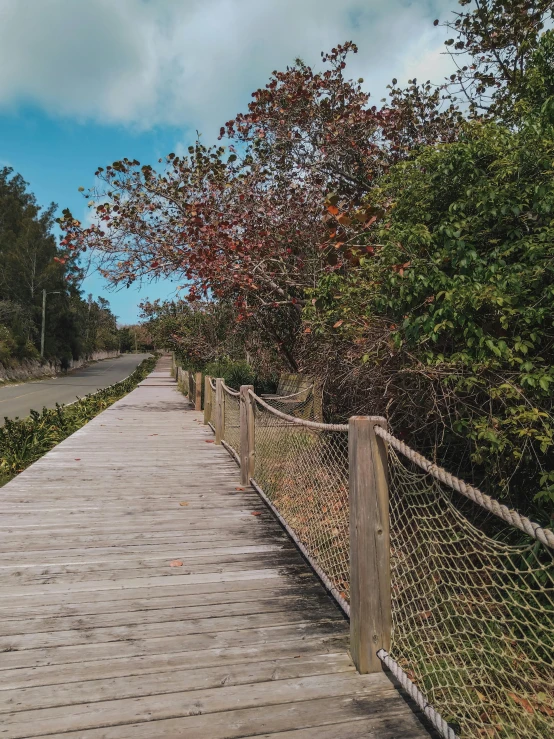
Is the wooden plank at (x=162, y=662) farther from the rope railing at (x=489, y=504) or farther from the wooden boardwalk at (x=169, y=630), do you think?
the rope railing at (x=489, y=504)

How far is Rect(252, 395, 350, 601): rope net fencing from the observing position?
4.50 metres

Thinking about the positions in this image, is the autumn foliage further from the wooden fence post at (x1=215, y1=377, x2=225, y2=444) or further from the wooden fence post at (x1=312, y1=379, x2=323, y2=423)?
the wooden fence post at (x1=215, y1=377, x2=225, y2=444)

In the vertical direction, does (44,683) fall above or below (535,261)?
below

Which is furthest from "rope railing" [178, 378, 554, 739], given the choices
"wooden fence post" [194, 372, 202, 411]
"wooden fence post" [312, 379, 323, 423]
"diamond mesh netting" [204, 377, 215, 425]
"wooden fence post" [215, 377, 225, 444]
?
"wooden fence post" [194, 372, 202, 411]

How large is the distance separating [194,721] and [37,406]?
749 inches

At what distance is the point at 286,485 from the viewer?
6.18 metres

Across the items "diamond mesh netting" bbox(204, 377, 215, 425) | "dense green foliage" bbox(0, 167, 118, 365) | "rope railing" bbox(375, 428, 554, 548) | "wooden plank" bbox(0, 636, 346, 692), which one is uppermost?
"dense green foliage" bbox(0, 167, 118, 365)

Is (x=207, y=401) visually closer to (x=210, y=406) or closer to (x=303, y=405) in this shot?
(x=210, y=406)

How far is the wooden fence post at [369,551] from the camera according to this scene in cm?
248

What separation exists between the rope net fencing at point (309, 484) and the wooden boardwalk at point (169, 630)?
1.30 ft

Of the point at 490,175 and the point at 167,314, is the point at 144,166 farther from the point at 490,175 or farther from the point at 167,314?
the point at 167,314

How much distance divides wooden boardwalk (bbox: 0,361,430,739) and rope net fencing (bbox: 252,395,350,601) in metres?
0.40

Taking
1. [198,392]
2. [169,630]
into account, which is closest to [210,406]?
[198,392]

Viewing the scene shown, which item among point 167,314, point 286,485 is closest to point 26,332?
point 167,314
